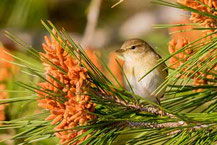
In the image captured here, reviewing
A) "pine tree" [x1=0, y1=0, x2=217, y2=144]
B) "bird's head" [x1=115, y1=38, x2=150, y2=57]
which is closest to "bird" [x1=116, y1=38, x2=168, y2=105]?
"bird's head" [x1=115, y1=38, x2=150, y2=57]

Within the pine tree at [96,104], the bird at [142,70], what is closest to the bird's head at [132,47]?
the bird at [142,70]

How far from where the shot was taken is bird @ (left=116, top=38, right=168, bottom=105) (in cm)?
161

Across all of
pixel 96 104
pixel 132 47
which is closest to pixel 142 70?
pixel 132 47

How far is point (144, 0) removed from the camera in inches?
150

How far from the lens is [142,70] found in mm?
1636

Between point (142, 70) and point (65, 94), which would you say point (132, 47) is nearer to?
point (142, 70)

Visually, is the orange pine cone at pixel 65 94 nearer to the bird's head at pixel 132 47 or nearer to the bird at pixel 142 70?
the bird at pixel 142 70

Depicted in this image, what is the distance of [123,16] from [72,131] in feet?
9.25

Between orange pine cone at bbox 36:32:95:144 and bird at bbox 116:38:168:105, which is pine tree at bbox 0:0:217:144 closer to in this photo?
orange pine cone at bbox 36:32:95:144

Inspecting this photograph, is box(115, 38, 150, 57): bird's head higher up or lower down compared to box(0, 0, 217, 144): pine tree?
higher up

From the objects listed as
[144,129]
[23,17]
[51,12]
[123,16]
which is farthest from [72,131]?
[123,16]

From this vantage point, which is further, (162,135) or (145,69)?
(145,69)

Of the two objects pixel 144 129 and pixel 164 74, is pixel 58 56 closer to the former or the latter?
pixel 144 129

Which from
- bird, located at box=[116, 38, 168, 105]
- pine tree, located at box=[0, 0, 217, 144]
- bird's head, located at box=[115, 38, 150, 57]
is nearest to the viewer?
pine tree, located at box=[0, 0, 217, 144]
